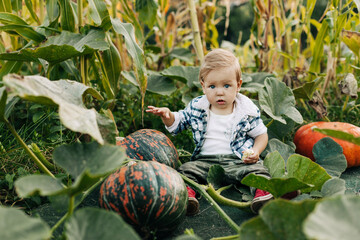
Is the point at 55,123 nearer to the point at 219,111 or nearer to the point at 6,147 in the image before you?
the point at 6,147

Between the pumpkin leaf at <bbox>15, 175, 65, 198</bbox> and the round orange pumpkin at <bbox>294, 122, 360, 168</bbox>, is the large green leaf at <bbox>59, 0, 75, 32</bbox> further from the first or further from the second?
the round orange pumpkin at <bbox>294, 122, 360, 168</bbox>

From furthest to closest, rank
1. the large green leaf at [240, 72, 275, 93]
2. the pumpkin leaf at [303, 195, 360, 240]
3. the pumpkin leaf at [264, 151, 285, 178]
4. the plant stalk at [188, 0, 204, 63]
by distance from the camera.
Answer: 1. the plant stalk at [188, 0, 204, 63]
2. the large green leaf at [240, 72, 275, 93]
3. the pumpkin leaf at [264, 151, 285, 178]
4. the pumpkin leaf at [303, 195, 360, 240]

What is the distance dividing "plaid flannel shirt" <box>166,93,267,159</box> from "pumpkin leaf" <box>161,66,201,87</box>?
452 millimetres

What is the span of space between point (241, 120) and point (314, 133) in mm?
549

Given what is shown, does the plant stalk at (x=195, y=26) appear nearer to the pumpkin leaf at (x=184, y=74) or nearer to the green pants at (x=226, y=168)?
the pumpkin leaf at (x=184, y=74)

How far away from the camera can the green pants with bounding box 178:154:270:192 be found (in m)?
1.63

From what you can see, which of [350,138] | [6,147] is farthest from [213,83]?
[6,147]

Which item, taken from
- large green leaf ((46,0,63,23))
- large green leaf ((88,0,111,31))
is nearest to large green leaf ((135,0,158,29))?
large green leaf ((88,0,111,31))

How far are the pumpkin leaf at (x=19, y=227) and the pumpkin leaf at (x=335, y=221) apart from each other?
21.0 inches

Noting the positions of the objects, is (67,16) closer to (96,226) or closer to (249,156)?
(249,156)

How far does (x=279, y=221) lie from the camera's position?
0.87 meters

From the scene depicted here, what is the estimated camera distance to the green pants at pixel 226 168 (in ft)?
5.35

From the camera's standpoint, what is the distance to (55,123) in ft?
6.93

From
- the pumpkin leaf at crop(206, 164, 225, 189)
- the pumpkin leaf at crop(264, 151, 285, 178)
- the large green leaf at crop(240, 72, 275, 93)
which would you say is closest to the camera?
the pumpkin leaf at crop(264, 151, 285, 178)
